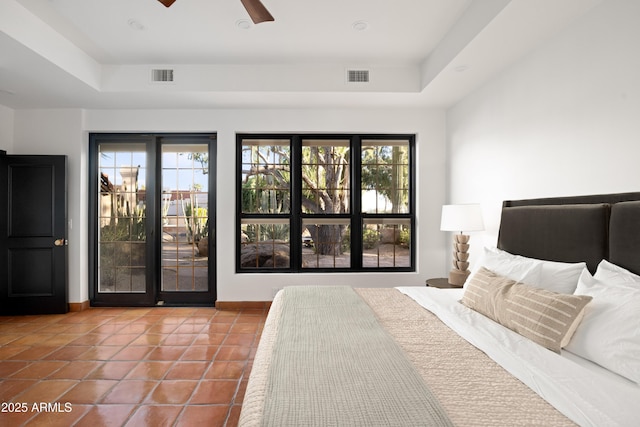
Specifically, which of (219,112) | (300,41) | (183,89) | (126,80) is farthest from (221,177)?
(300,41)

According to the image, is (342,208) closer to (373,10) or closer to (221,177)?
(221,177)

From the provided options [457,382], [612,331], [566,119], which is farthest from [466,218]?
[457,382]

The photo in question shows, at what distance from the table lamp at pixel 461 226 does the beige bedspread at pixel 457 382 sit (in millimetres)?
1486

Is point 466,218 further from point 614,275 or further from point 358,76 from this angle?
point 358,76

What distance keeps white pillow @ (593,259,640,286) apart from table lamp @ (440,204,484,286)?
1.30 metres

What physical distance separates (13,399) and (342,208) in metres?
3.42

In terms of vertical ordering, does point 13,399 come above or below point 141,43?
below

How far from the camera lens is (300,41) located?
307 cm

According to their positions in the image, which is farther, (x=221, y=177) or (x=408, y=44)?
(x=221, y=177)

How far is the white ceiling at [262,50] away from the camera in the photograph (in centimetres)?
252

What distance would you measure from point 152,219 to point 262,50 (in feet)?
8.18

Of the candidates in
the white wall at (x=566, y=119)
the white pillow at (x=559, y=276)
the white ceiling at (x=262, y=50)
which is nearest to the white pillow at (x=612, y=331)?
the white pillow at (x=559, y=276)

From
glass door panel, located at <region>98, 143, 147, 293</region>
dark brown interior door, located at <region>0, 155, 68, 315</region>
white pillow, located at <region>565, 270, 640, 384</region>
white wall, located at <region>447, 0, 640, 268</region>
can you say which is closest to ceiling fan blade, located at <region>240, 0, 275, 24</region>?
white wall, located at <region>447, 0, 640, 268</region>

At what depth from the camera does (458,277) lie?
3223 mm
